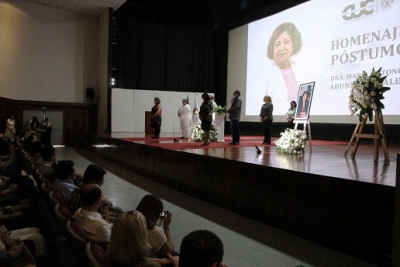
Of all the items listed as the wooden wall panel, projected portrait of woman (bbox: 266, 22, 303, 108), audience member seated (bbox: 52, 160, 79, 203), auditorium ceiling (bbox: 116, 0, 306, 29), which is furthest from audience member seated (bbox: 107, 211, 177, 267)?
the wooden wall panel

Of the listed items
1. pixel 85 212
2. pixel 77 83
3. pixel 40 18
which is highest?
pixel 40 18

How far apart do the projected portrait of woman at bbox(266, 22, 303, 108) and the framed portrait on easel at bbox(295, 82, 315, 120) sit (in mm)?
3378

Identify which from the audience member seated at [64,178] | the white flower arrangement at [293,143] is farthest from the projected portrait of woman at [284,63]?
the audience member seated at [64,178]

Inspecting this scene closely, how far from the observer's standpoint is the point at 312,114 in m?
9.66

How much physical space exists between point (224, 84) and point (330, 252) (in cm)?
1207

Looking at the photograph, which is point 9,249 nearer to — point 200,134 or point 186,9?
point 200,134

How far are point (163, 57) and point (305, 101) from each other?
925 cm

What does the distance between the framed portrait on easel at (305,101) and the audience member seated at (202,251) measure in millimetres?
5491

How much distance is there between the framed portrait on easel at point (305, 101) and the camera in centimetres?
654

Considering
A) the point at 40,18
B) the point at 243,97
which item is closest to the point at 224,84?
the point at 243,97

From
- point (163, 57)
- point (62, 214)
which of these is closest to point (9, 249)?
point (62, 214)

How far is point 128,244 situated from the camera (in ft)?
4.89

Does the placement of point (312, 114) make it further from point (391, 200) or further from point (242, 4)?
point (391, 200)

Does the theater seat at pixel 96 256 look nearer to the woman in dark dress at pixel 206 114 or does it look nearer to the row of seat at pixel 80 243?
the row of seat at pixel 80 243
